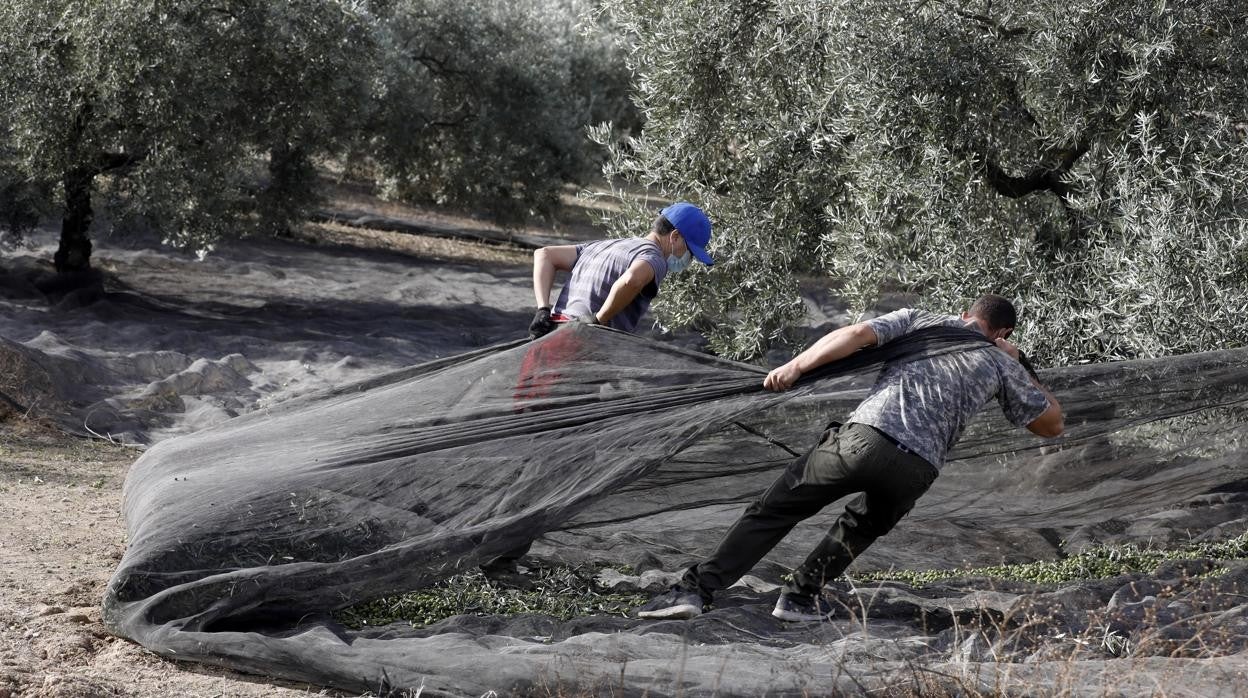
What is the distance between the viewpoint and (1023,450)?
540 centimetres

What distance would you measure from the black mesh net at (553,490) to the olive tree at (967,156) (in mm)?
1148

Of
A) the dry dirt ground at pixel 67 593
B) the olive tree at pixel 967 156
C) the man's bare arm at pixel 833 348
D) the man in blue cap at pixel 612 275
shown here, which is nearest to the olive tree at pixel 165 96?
the dry dirt ground at pixel 67 593

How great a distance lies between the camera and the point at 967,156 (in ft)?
23.4

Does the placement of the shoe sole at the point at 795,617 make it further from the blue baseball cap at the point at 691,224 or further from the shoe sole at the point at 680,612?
the blue baseball cap at the point at 691,224

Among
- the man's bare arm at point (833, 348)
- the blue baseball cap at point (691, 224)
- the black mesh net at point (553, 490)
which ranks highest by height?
the blue baseball cap at point (691, 224)

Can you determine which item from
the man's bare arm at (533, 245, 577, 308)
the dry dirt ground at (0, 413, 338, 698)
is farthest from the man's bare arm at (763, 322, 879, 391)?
the dry dirt ground at (0, 413, 338, 698)

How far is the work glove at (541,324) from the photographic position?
17.1 ft

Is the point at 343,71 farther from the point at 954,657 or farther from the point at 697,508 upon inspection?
the point at 954,657

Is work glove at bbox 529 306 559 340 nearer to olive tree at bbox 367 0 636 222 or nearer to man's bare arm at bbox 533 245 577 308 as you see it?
man's bare arm at bbox 533 245 577 308

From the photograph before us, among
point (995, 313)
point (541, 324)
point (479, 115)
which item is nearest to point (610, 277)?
point (541, 324)

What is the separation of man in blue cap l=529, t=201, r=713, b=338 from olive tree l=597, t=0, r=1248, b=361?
2293mm

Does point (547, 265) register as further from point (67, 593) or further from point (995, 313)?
point (67, 593)

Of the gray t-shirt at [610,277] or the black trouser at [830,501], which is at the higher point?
the gray t-shirt at [610,277]

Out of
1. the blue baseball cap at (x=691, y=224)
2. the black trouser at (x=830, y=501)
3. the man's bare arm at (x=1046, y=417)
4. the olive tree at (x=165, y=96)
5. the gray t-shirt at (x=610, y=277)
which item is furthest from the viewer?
the olive tree at (x=165, y=96)
